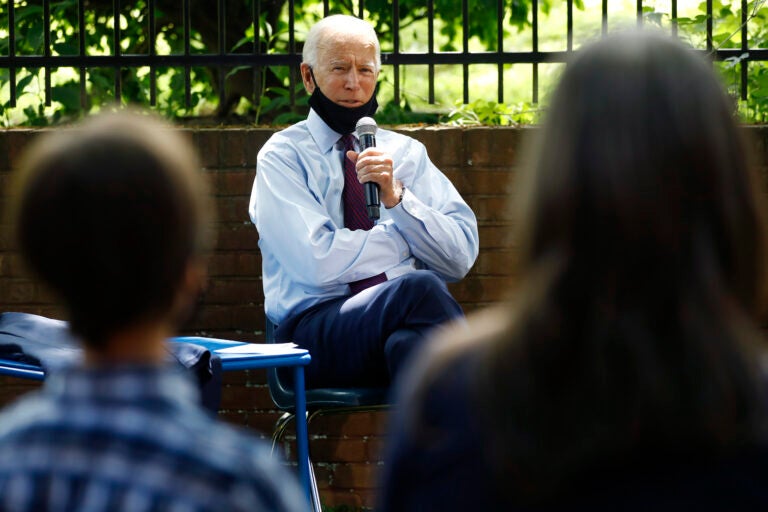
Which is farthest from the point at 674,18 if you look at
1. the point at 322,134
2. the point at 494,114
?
the point at 322,134

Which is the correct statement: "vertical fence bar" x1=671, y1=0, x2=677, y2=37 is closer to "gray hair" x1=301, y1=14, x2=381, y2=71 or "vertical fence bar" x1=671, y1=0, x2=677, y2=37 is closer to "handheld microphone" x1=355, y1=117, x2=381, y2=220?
"gray hair" x1=301, y1=14, x2=381, y2=71

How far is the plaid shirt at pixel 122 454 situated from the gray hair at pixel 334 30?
9.70ft

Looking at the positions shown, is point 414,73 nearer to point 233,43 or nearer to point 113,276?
point 233,43

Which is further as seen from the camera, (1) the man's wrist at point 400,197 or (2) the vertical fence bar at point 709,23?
(2) the vertical fence bar at point 709,23

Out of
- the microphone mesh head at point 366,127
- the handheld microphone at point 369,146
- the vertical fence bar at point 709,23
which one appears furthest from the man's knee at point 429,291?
the vertical fence bar at point 709,23

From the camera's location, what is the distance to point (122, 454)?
1.26m

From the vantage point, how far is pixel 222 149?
4508 mm

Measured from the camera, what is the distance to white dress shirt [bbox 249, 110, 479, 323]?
3.74m

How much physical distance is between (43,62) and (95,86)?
19.5 inches

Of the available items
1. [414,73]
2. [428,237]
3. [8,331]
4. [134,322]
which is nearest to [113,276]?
[134,322]

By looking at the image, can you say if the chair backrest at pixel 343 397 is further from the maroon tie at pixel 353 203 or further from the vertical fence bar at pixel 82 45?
the vertical fence bar at pixel 82 45

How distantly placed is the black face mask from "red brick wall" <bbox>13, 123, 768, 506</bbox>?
425mm

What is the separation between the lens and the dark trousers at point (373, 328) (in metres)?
3.38

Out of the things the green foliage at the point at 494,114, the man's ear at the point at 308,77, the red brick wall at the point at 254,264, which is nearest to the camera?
the man's ear at the point at 308,77
